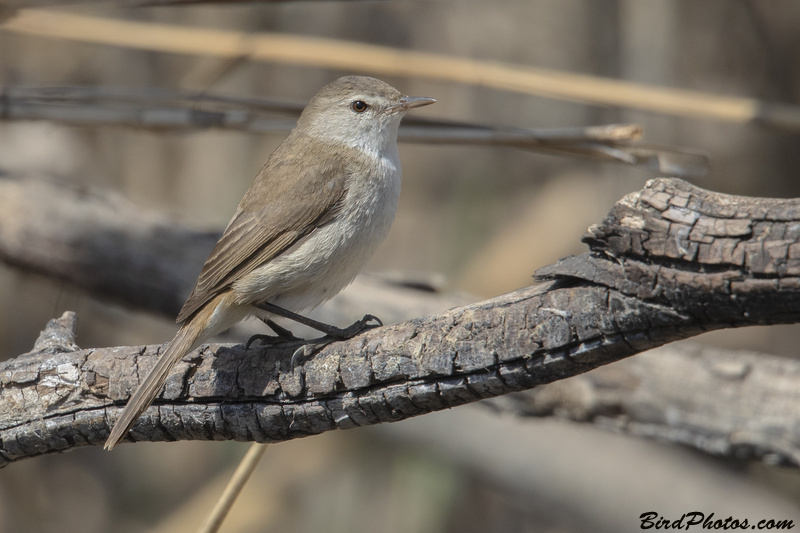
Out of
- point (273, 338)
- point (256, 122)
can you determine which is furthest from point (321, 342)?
point (256, 122)

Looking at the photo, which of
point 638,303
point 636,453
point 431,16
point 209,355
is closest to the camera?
point 638,303

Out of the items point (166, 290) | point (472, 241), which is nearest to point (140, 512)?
point (166, 290)

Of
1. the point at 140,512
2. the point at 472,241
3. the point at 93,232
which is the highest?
the point at 93,232

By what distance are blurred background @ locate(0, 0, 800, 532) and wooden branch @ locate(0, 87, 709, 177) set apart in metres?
1.20

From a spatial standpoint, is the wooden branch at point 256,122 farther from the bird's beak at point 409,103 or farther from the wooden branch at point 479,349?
the wooden branch at point 479,349

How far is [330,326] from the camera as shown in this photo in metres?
3.06

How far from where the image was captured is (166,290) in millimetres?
4824

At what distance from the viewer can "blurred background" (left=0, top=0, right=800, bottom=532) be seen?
5.38m

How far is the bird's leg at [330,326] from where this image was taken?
293 cm

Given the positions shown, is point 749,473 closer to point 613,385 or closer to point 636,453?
point 636,453

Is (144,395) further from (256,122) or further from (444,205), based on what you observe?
(444,205)

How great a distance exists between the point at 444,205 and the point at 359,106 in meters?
3.28

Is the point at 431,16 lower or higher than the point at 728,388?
higher

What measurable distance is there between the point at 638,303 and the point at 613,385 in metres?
2.42
